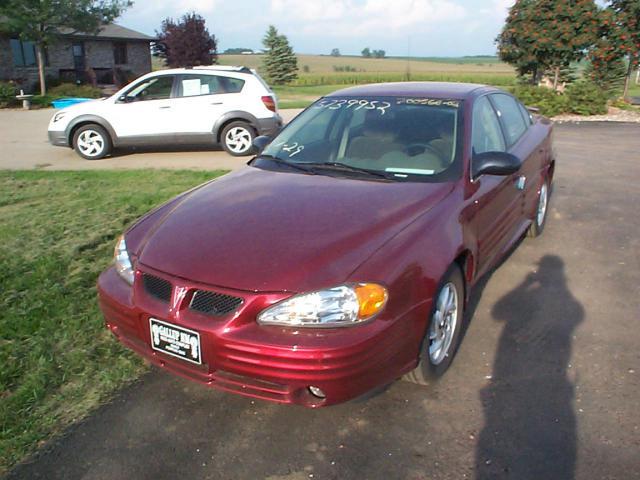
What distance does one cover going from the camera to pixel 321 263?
Result: 2635 mm

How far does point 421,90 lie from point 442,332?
201cm

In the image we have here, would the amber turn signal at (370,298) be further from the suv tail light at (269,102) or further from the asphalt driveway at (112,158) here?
the suv tail light at (269,102)

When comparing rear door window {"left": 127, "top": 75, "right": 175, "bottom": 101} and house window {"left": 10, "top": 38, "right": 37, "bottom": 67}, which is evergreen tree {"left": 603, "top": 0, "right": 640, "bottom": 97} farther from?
house window {"left": 10, "top": 38, "right": 37, "bottom": 67}

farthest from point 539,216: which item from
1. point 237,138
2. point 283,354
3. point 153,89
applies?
point 153,89

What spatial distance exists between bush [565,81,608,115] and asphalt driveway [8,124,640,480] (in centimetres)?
1546

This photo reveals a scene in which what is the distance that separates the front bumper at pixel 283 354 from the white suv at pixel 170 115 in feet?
26.7

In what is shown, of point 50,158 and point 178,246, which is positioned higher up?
point 178,246

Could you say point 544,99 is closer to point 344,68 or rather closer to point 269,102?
point 269,102

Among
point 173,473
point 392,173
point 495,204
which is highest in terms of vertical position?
point 392,173

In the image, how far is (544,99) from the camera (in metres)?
18.0

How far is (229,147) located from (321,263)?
8404 millimetres

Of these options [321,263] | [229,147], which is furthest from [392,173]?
[229,147]

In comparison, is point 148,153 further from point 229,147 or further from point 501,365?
point 501,365

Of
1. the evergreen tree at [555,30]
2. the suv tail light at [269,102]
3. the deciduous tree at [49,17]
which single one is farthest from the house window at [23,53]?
the evergreen tree at [555,30]
